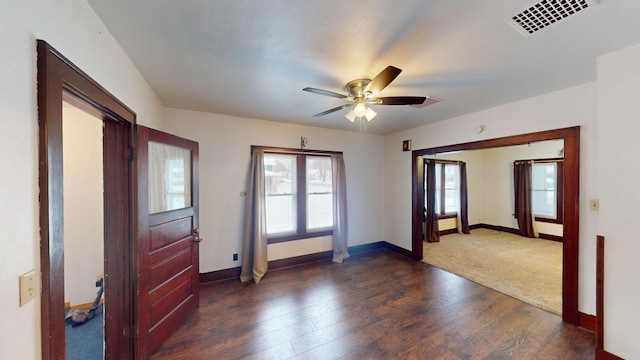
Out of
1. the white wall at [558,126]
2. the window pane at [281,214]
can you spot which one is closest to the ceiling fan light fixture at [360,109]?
the white wall at [558,126]

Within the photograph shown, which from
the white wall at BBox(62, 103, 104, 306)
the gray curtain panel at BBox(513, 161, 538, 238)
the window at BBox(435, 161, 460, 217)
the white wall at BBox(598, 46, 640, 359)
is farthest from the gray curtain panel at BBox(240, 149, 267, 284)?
the gray curtain panel at BBox(513, 161, 538, 238)

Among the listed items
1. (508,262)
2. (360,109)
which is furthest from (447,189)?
(360,109)

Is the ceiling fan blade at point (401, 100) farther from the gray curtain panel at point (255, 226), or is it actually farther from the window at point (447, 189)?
the window at point (447, 189)

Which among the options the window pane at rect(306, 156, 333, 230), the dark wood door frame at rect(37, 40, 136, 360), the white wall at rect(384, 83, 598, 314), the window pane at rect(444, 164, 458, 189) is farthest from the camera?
the window pane at rect(444, 164, 458, 189)

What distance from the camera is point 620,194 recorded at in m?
1.73

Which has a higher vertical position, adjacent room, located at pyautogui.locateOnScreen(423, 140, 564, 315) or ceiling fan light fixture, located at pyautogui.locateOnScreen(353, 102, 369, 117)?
ceiling fan light fixture, located at pyautogui.locateOnScreen(353, 102, 369, 117)

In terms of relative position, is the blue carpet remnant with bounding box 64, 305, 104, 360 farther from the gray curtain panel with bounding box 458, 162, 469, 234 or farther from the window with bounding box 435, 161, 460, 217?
the gray curtain panel with bounding box 458, 162, 469, 234

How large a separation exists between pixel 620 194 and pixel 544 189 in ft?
16.7

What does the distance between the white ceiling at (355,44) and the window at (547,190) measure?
14.7 feet

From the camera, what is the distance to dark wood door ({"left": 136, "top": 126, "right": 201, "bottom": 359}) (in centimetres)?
185

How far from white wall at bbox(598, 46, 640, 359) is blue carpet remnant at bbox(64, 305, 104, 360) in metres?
4.24

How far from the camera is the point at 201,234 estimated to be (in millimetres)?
3178

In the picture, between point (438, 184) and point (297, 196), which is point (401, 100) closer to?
point (297, 196)

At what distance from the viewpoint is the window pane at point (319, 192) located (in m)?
4.00
